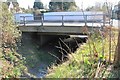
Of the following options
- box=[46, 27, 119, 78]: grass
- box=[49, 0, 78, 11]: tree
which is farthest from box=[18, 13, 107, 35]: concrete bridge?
box=[49, 0, 78, 11]: tree

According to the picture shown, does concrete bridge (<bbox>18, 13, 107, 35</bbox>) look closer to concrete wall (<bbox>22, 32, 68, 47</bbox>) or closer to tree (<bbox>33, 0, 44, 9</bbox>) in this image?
concrete wall (<bbox>22, 32, 68, 47</bbox>)

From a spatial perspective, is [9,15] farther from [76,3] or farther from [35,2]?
[76,3]

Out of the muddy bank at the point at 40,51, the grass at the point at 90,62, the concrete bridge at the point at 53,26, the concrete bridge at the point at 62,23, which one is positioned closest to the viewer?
the grass at the point at 90,62

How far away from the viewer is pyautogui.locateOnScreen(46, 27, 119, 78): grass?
2613 mm

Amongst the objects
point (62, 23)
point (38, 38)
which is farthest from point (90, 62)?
point (38, 38)

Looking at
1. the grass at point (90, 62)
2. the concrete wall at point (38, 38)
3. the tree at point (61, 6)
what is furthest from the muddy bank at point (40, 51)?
the tree at point (61, 6)

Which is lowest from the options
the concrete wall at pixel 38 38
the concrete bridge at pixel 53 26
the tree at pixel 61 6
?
the concrete wall at pixel 38 38

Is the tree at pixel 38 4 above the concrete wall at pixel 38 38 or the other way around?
above

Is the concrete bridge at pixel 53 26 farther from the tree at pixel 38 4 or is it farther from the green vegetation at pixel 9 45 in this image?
the tree at pixel 38 4

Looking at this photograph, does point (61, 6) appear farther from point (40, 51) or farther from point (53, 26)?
point (53, 26)

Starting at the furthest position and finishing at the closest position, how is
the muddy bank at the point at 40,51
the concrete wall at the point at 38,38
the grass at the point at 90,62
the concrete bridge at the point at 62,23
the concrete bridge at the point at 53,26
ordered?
the concrete wall at the point at 38,38
the muddy bank at the point at 40,51
the concrete bridge at the point at 53,26
the concrete bridge at the point at 62,23
the grass at the point at 90,62

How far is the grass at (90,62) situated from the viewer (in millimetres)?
2613

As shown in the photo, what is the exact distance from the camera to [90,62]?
2910 millimetres

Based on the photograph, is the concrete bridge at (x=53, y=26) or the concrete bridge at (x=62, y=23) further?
the concrete bridge at (x=53, y=26)
